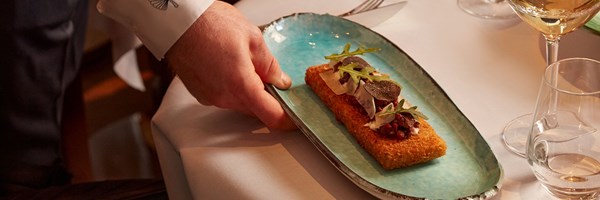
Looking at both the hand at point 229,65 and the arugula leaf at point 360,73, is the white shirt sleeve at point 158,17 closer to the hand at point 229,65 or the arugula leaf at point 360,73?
the hand at point 229,65

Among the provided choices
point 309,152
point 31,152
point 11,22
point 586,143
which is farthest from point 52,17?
point 586,143

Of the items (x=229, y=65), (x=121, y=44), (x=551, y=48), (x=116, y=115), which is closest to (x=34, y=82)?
(x=121, y=44)

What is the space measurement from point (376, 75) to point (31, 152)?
2.56 feet

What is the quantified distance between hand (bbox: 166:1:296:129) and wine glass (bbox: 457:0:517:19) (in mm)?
322

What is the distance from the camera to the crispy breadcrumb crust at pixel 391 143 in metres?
0.92

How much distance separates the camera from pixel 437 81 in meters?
1.11

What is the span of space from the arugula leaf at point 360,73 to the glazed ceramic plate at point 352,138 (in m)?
0.05

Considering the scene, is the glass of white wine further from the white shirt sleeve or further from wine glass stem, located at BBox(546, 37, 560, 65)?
the white shirt sleeve

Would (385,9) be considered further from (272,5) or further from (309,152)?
(309,152)

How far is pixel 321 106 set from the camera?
1.04m

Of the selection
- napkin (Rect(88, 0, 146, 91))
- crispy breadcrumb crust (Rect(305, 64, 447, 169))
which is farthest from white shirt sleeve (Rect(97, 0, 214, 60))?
napkin (Rect(88, 0, 146, 91))

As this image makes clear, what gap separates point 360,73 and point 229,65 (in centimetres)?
15

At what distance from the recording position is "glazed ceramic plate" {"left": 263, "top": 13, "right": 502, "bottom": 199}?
91 centimetres

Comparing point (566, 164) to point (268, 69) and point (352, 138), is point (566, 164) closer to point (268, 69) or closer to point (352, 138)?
point (352, 138)
